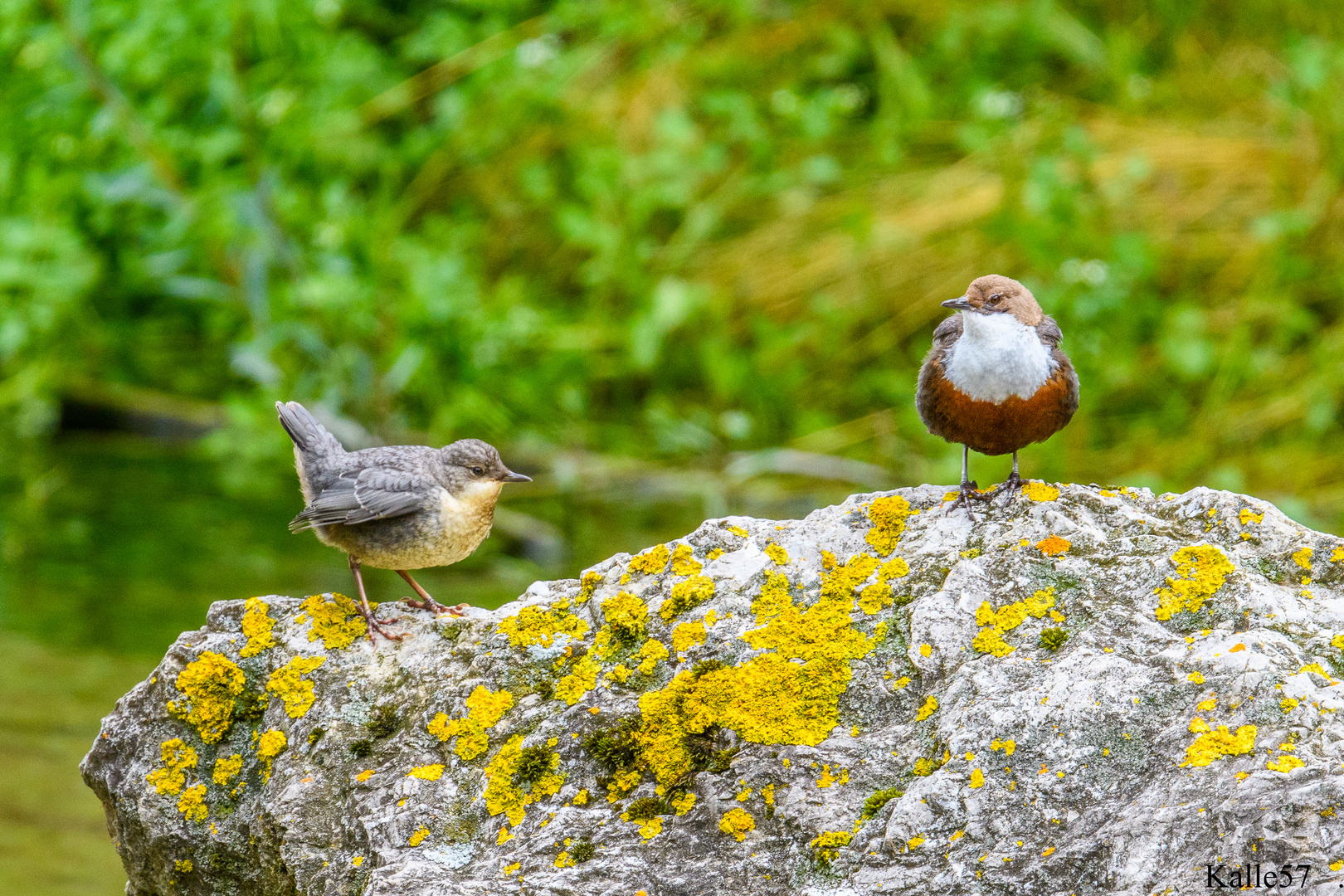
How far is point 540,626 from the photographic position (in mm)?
2846

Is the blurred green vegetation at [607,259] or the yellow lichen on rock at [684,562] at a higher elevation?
the blurred green vegetation at [607,259]

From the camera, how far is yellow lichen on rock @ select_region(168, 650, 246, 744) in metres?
2.91

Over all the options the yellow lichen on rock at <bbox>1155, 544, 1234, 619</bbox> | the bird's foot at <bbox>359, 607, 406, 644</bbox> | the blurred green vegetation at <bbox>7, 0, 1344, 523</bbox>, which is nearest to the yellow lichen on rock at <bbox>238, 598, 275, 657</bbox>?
the bird's foot at <bbox>359, 607, 406, 644</bbox>

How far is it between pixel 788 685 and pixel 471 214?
22.9 ft

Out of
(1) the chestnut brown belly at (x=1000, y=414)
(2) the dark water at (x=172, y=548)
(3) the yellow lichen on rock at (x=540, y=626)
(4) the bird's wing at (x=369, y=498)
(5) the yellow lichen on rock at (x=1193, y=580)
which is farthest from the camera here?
(2) the dark water at (x=172, y=548)

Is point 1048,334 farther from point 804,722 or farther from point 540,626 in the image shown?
point 540,626

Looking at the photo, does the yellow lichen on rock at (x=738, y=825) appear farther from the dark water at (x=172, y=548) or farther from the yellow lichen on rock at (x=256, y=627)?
the dark water at (x=172, y=548)

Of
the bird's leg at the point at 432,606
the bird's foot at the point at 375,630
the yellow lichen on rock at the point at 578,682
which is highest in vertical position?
the bird's leg at the point at 432,606

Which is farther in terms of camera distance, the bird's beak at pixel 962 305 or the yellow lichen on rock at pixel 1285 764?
the bird's beak at pixel 962 305

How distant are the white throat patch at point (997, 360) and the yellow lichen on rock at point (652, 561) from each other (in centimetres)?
76

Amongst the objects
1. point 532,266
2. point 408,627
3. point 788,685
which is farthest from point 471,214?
point 788,685

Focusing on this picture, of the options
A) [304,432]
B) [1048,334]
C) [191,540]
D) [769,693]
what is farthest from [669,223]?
[769,693]

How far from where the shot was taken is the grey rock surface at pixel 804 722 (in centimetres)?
228

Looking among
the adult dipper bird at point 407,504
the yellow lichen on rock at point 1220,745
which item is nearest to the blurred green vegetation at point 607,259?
the adult dipper bird at point 407,504
